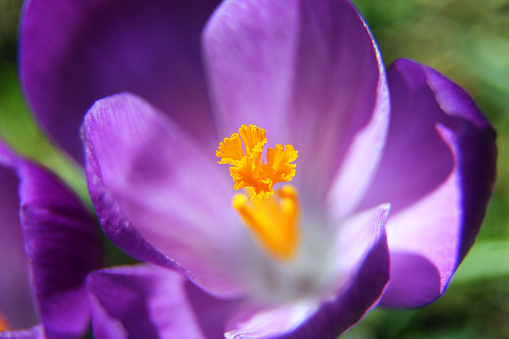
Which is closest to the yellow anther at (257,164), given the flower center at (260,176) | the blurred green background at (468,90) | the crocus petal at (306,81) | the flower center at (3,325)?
the flower center at (260,176)

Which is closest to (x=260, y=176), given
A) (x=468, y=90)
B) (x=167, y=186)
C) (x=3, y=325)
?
(x=167, y=186)

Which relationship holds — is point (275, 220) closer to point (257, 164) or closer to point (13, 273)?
point (257, 164)

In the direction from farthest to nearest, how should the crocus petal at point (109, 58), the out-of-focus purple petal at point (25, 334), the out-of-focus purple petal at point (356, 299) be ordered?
the crocus petal at point (109, 58), the out-of-focus purple petal at point (25, 334), the out-of-focus purple petal at point (356, 299)

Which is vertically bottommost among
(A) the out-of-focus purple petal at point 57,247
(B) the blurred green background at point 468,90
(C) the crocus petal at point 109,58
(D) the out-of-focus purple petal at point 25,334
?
(B) the blurred green background at point 468,90

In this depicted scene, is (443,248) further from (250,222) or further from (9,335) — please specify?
(9,335)

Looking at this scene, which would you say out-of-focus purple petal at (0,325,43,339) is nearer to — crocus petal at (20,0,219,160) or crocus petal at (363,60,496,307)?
crocus petal at (20,0,219,160)

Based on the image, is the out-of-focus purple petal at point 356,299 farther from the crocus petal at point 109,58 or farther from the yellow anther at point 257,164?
the crocus petal at point 109,58
